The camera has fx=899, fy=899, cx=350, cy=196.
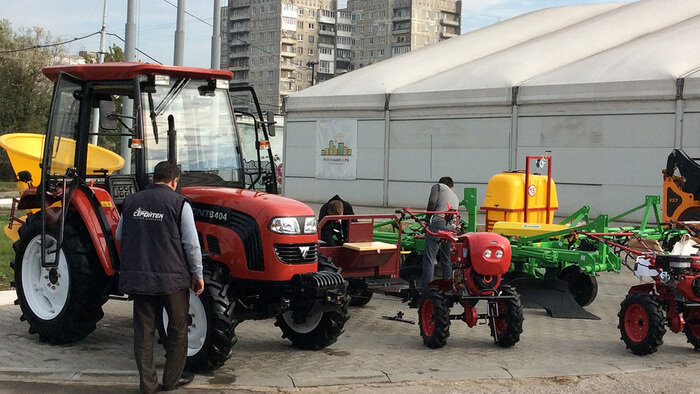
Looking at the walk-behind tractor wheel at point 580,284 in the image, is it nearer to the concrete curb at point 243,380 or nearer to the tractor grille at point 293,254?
the concrete curb at point 243,380

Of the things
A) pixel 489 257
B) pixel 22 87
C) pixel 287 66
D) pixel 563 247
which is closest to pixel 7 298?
pixel 489 257

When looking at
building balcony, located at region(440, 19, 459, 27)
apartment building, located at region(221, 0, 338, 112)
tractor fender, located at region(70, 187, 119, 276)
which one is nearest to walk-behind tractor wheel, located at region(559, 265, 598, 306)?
tractor fender, located at region(70, 187, 119, 276)

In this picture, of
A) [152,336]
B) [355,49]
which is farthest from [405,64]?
[355,49]

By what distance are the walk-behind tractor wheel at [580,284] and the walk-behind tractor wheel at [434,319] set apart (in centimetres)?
362

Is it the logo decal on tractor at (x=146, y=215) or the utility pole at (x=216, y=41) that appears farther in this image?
the utility pole at (x=216, y=41)

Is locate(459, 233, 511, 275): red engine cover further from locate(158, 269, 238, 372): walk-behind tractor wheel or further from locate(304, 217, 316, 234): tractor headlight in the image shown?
locate(158, 269, 238, 372): walk-behind tractor wheel

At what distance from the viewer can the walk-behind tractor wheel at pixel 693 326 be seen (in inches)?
362

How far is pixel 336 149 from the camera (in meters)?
29.5

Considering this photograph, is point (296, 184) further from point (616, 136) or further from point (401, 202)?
point (616, 136)

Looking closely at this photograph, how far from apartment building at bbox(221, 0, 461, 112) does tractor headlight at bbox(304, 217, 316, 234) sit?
9901 centimetres

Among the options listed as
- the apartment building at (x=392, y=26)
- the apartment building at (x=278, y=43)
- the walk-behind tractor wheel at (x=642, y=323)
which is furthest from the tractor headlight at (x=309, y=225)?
the apartment building at (x=392, y=26)

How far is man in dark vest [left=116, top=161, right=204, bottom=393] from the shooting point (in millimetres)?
6832

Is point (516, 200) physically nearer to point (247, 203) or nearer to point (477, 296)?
point (477, 296)

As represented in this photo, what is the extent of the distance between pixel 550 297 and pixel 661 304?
251 centimetres
